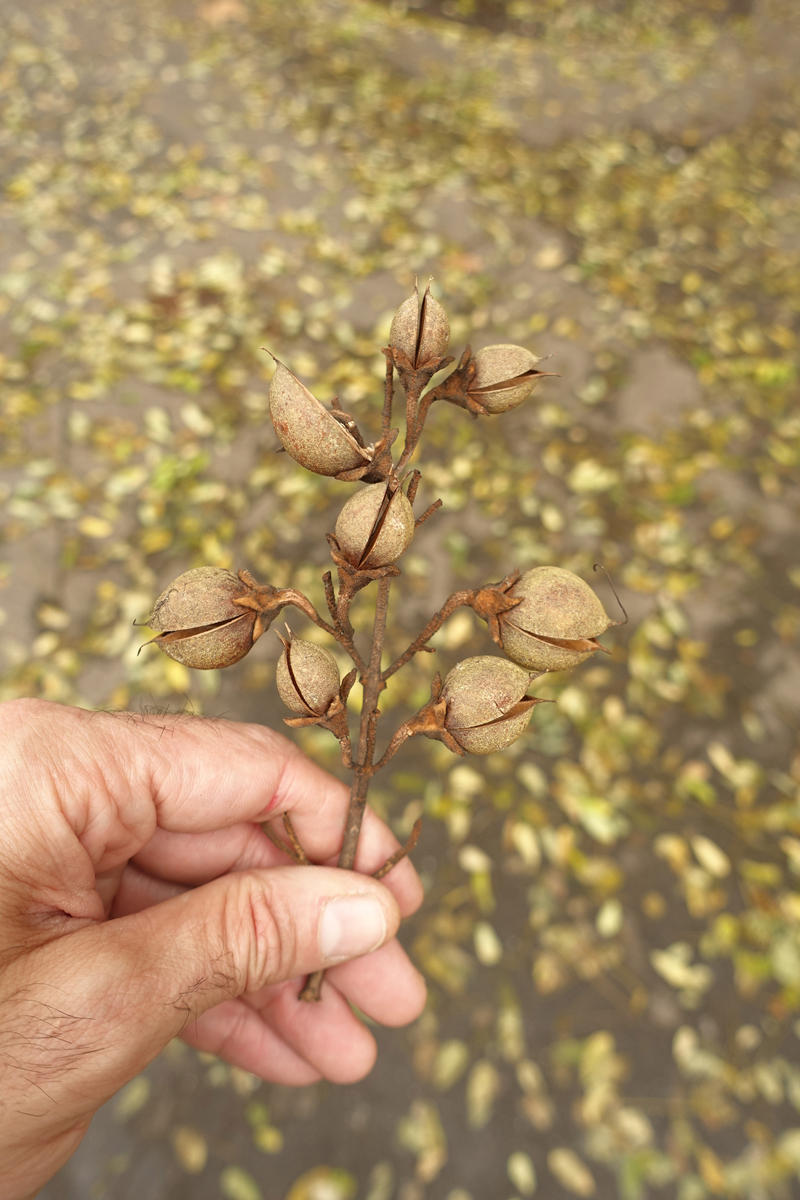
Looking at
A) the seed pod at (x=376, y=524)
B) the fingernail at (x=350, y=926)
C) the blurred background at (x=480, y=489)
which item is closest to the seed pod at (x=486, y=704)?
the seed pod at (x=376, y=524)

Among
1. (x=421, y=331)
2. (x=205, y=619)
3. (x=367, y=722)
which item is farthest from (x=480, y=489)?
(x=205, y=619)

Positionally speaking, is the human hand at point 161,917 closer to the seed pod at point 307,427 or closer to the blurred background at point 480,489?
the blurred background at point 480,489

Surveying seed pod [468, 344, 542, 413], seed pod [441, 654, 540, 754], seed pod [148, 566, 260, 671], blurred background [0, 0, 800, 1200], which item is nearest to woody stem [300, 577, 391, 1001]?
seed pod [441, 654, 540, 754]

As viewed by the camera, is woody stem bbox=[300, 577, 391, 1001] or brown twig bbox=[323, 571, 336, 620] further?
woody stem bbox=[300, 577, 391, 1001]

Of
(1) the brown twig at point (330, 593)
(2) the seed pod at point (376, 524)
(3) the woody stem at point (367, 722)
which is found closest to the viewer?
(2) the seed pod at point (376, 524)

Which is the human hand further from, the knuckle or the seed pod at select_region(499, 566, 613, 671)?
the seed pod at select_region(499, 566, 613, 671)

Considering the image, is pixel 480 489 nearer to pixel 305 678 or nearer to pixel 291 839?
pixel 291 839
